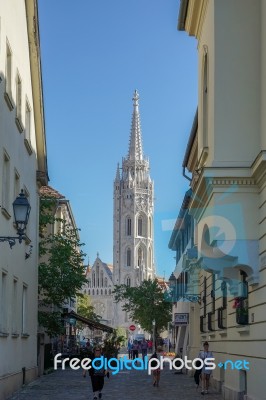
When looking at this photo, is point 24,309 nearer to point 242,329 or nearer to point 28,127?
point 28,127

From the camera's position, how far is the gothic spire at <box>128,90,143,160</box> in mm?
196000

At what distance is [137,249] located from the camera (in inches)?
7539

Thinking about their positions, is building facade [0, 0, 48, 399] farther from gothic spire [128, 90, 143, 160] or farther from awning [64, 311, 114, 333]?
gothic spire [128, 90, 143, 160]

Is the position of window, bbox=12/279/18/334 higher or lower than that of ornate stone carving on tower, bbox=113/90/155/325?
lower

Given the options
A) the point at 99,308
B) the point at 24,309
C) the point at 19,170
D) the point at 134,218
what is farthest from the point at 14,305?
the point at 99,308

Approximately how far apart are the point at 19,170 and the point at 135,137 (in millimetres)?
173901

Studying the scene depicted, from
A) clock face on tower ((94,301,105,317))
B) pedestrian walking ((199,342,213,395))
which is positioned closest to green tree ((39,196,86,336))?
pedestrian walking ((199,342,213,395))

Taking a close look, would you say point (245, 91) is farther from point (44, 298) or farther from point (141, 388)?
point (44, 298)

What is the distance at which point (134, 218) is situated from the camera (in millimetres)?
193000

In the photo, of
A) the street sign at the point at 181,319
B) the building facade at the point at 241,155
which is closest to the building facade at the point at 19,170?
the building facade at the point at 241,155

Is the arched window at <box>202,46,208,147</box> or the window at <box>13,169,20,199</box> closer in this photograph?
the arched window at <box>202,46,208,147</box>

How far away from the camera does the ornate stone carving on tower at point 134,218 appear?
190750mm

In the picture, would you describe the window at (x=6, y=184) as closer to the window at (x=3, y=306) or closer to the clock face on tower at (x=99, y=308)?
the window at (x=3, y=306)

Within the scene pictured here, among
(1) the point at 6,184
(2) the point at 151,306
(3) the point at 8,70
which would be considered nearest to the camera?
(1) the point at 6,184
